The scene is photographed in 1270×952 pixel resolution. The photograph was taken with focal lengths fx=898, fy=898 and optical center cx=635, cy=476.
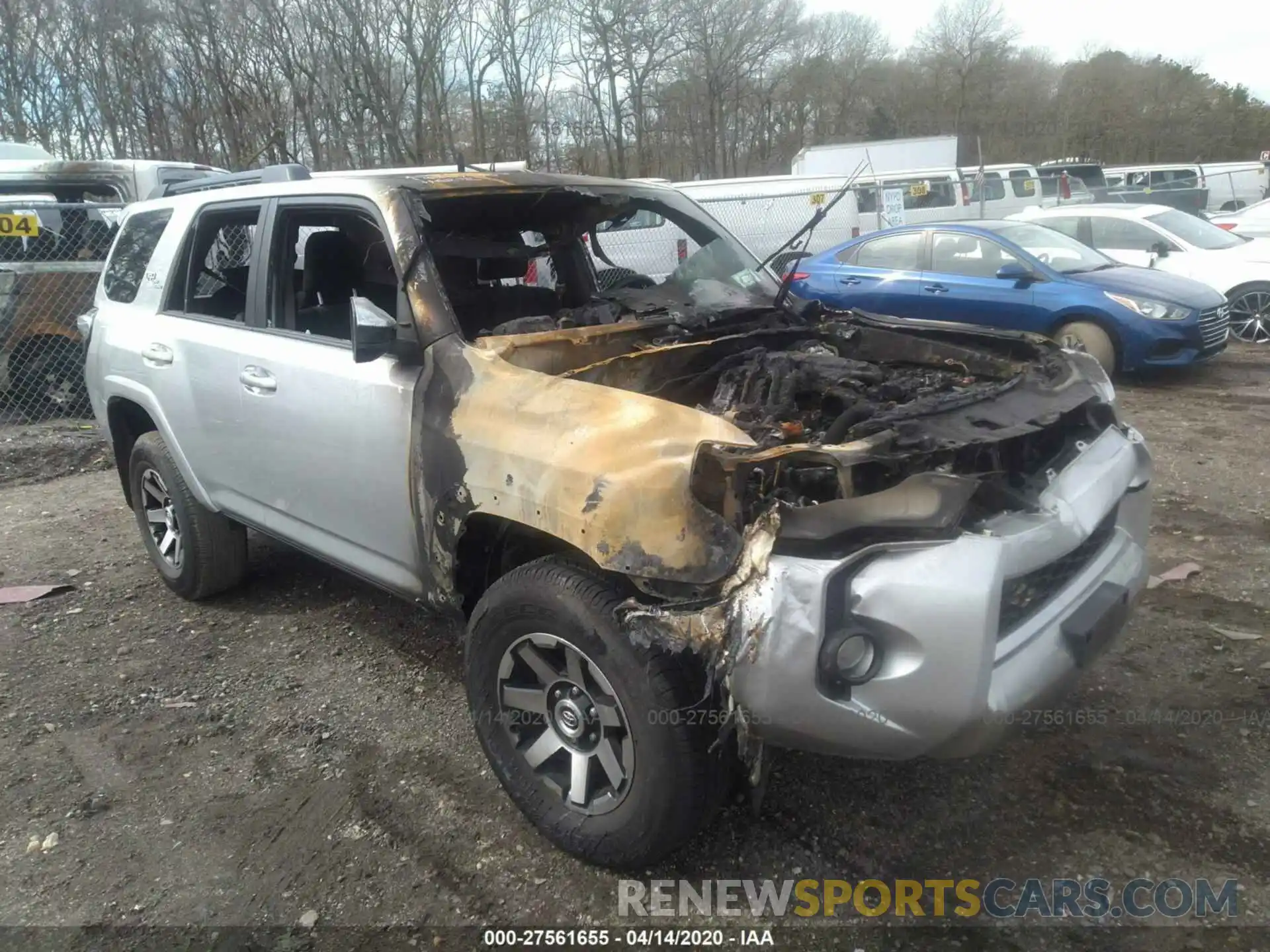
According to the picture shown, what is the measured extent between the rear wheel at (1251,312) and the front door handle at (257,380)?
1007 cm

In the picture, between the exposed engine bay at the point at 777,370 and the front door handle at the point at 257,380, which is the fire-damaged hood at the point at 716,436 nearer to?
the exposed engine bay at the point at 777,370

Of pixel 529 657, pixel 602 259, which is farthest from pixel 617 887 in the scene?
pixel 602 259

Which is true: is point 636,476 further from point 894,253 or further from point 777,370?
point 894,253

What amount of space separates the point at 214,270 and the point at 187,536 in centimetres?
123

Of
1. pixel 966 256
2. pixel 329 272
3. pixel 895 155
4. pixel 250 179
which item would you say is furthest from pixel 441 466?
pixel 895 155

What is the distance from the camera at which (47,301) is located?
7930 millimetres

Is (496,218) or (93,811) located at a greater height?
(496,218)

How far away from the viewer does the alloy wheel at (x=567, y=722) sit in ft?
7.70

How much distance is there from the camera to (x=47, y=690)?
144 inches

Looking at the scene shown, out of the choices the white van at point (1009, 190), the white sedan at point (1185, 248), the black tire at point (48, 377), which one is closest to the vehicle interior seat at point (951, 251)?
the white sedan at point (1185, 248)

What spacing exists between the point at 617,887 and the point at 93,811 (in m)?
1.75

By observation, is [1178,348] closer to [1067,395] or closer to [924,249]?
[924,249]

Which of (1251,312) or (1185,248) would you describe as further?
(1185,248)

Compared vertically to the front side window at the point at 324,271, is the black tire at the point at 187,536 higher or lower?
lower
